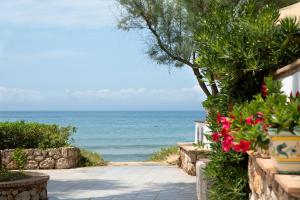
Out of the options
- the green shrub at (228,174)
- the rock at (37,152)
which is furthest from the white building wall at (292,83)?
the rock at (37,152)

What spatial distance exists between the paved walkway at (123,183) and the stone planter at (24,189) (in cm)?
154

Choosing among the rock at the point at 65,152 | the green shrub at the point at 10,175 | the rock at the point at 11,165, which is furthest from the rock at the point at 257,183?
the rock at the point at 11,165

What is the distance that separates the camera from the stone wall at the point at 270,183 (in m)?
3.83

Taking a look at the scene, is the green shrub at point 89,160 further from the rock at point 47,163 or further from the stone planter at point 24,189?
the stone planter at point 24,189

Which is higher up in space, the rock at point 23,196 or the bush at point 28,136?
the bush at point 28,136

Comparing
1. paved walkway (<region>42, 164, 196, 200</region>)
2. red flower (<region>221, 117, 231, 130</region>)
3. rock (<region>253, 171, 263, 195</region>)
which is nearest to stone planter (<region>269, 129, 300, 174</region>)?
rock (<region>253, 171, 263, 195</region>)

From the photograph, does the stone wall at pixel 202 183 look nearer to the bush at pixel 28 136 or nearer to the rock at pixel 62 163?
the rock at pixel 62 163

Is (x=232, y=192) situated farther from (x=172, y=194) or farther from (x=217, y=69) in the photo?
(x=172, y=194)

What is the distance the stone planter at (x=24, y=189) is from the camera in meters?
9.27

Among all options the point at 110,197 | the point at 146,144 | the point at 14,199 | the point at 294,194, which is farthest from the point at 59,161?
the point at 146,144

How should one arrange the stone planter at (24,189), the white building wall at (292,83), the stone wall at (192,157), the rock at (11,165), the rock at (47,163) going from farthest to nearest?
the rock at (47,163), the rock at (11,165), the stone wall at (192,157), the stone planter at (24,189), the white building wall at (292,83)

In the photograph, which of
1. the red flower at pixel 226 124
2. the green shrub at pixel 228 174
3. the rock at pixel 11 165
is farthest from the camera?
the rock at pixel 11 165

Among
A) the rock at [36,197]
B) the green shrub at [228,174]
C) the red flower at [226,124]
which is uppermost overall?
the red flower at [226,124]

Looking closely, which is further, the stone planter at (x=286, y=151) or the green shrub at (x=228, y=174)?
the green shrub at (x=228, y=174)
